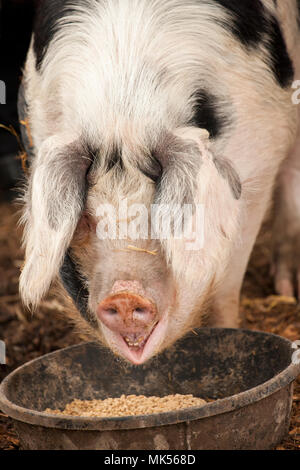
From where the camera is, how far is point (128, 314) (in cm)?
218

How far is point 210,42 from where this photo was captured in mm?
2545

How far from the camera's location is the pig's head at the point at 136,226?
7.20ft

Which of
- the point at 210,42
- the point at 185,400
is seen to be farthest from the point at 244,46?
the point at 185,400

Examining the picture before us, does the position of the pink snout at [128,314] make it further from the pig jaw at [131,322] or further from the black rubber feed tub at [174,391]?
the black rubber feed tub at [174,391]

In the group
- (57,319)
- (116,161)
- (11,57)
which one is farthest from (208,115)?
(11,57)

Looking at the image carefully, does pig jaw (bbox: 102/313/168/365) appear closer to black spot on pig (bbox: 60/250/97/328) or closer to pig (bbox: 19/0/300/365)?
pig (bbox: 19/0/300/365)

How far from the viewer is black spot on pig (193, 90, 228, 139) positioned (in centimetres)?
246

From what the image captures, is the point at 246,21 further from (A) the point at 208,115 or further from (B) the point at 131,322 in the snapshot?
(B) the point at 131,322

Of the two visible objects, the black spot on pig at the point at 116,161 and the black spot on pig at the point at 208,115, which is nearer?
the black spot on pig at the point at 116,161

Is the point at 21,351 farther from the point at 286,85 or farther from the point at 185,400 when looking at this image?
the point at 286,85

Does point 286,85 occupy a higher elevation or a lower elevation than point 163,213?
higher

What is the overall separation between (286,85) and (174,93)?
649mm

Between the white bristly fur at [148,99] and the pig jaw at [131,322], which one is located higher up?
the white bristly fur at [148,99]

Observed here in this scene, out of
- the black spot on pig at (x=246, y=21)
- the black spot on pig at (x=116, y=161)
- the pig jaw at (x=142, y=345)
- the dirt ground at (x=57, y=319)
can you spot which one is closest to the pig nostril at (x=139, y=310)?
the pig jaw at (x=142, y=345)
